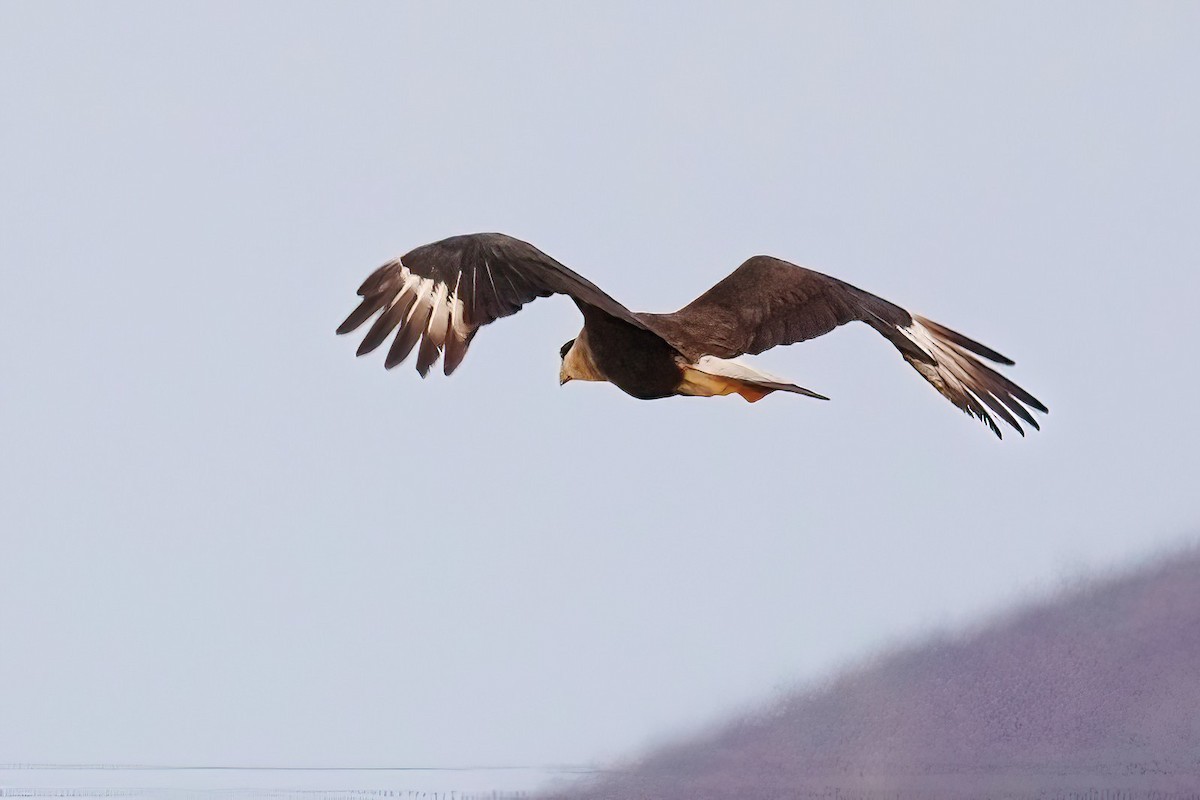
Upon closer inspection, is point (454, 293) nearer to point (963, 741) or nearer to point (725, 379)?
point (725, 379)

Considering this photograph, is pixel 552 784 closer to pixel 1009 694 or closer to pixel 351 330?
pixel 1009 694

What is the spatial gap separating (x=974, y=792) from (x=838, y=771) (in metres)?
0.47

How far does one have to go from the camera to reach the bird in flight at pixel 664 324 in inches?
114

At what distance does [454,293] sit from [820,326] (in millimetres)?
980

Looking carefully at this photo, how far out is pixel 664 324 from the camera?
323 centimetres

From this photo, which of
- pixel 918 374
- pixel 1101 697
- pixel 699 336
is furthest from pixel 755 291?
pixel 1101 697

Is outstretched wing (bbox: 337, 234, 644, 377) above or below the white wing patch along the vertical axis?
above

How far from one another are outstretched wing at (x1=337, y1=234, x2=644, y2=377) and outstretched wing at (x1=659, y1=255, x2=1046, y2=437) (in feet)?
1.43

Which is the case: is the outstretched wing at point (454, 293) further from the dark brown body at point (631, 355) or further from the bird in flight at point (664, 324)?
the dark brown body at point (631, 355)

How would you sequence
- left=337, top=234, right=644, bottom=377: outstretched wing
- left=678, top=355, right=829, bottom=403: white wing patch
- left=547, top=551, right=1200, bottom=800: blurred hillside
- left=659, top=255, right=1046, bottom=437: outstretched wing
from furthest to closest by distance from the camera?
left=547, top=551, right=1200, bottom=800: blurred hillside → left=659, top=255, right=1046, bottom=437: outstretched wing → left=678, top=355, right=829, bottom=403: white wing patch → left=337, top=234, right=644, bottom=377: outstretched wing

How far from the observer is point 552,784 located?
A: 17.3 feet

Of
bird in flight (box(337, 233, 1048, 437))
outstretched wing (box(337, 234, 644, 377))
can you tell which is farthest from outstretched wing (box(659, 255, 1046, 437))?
outstretched wing (box(337, 234, 644, 377))

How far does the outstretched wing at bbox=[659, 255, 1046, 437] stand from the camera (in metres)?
3.39

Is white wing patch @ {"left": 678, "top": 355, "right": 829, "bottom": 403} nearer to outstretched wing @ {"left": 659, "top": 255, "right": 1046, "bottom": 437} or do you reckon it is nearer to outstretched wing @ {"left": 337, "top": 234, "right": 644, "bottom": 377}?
outstretched wing @ {"left": 659, "top": 255, "right": 1046, "bottom": 437}
